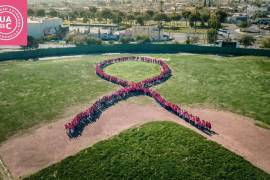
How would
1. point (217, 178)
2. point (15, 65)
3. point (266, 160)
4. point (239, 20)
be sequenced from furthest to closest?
1. point (239, 20)
2. point (15, 65)
3. point (266, 160)
4. point (217, 178)

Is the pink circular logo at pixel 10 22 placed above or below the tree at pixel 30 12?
below

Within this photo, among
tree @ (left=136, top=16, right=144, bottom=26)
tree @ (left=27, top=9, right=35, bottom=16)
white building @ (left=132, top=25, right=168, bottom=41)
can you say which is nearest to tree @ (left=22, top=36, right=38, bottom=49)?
white building @ (left=132, top=25, right=168, bottom=41)

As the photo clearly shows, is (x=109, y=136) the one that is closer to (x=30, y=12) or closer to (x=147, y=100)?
(x=147, y=100)

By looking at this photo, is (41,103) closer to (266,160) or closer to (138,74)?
(138,74)

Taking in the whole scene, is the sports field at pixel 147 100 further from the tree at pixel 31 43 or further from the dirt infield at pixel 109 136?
the tree at pixel 31 43

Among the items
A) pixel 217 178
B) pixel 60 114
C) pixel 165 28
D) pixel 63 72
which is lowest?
pixel 217 178

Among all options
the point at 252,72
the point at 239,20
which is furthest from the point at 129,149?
the point at 239,20

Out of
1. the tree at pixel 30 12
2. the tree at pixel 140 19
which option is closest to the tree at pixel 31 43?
the tree at pixel 140 19
